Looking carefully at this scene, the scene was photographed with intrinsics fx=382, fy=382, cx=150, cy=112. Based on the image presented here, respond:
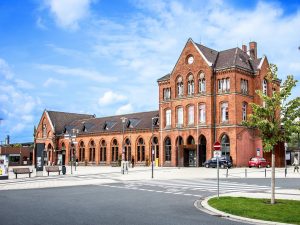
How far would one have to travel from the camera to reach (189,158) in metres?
57.0

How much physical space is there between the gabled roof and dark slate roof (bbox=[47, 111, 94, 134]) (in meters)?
41.5

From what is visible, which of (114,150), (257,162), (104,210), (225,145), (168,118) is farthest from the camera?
(114,150)

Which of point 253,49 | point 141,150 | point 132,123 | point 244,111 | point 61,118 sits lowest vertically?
point 141,150

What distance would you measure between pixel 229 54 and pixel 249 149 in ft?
47.3

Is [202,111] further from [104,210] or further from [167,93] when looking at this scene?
[104,210]

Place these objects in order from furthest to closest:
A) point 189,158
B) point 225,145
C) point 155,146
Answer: point 155,146, point 189,158, point 225,145

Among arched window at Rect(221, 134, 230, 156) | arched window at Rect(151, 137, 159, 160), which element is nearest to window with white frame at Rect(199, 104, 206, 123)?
arched window at Rect(221, 134, 230, 156)

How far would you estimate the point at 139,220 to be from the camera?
11.9 meters

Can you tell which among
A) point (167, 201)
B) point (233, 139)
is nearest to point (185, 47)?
point (233, 139)

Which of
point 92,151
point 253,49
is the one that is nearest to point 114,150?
point 92,151

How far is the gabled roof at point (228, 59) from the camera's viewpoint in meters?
53.7

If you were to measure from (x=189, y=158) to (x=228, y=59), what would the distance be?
1561cm

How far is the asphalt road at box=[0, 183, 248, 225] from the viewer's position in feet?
38.8

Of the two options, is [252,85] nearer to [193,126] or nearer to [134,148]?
[193,126]
